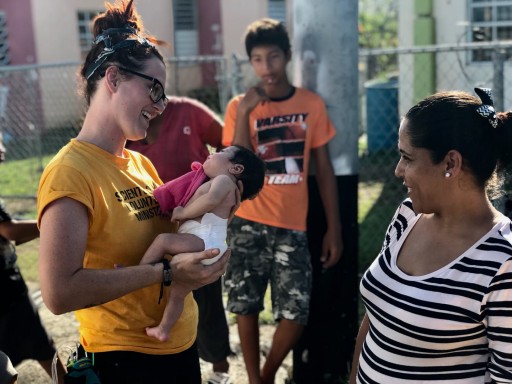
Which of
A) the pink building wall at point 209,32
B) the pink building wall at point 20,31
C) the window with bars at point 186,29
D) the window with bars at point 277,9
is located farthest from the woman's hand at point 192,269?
the window with bars at point 277,9

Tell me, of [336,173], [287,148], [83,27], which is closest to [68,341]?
[287,148]

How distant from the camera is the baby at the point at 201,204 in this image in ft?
7.47

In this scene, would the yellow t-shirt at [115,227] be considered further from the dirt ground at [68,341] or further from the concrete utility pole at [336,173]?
the dirt ground at [68,341]

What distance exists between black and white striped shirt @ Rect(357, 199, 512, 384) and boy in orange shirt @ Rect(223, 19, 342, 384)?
5.12 ft

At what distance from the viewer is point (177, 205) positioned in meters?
2.46

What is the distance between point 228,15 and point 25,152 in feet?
31.0

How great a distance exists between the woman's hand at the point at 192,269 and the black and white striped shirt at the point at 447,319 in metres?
0.53

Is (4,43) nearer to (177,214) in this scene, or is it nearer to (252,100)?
(252,100)


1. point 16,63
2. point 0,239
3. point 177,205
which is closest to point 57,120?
point 16,63

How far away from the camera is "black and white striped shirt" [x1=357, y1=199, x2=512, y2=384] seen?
1.86m

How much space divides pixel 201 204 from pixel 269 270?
1498 mm

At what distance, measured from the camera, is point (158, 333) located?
2.28 meters

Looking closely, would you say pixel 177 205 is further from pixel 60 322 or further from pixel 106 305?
pixel 60 322

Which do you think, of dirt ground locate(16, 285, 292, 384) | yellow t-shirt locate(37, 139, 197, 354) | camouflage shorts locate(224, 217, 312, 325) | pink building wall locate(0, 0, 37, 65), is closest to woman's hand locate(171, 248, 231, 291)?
yellow t-shirt locate(37, 139, 197, 354)
